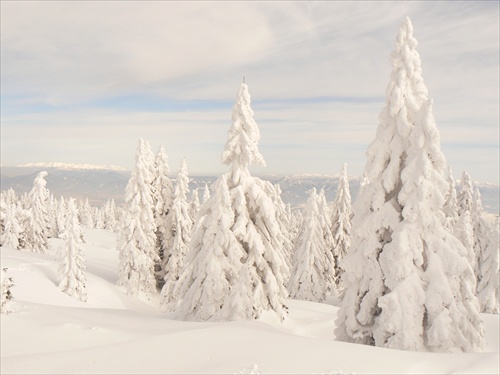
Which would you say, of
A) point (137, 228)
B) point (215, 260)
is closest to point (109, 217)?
point (137, 228)

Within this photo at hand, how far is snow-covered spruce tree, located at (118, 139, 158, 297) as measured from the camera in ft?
117

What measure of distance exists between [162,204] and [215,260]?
22.7 meters

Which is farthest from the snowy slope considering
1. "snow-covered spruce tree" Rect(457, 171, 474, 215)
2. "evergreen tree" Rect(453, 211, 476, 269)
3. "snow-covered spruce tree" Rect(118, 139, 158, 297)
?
"snow-covered spruce tree" Rect(457, 171, 474, 215)

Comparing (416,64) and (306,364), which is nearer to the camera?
(306,364)

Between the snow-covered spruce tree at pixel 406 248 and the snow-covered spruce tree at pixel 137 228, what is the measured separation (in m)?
25.2

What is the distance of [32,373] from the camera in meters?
6.74

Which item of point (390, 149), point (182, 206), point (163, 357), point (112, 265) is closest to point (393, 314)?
point (390, 149)

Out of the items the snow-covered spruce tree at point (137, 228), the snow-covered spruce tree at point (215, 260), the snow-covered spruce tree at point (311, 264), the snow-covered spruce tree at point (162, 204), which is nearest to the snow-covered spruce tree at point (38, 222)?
the snow-covered spruce tree at point (137, 228)

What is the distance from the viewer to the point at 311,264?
127ft

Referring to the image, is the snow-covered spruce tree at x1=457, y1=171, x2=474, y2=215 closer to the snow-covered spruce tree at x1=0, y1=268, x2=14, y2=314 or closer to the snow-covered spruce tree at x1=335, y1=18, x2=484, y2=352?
the snow-covered spruce tree at x1=335, y1=18, x2=484, y2=352

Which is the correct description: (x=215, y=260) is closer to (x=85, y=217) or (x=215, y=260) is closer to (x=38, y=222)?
(x=38, y=222)

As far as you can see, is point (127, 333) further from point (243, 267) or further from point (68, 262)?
point (68, 262)

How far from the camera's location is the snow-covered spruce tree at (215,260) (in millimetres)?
17641

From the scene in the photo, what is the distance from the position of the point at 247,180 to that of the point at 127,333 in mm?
10668
